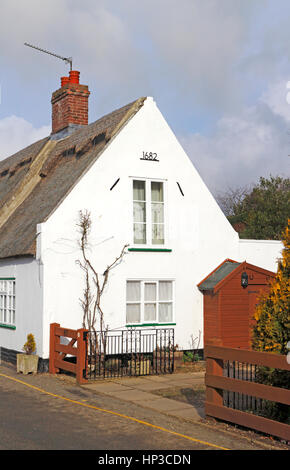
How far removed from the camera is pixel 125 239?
17234 millimetres

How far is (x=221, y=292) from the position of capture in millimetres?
17359

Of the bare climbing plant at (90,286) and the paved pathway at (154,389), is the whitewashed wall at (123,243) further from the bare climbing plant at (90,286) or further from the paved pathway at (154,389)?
the paved pathway at (154,389)

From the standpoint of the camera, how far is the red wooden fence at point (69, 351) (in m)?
13.9

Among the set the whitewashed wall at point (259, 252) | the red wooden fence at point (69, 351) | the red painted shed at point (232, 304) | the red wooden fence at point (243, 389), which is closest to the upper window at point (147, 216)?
the red painted shed at point (232, 304)

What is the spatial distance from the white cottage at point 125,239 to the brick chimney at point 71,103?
9.81 feet

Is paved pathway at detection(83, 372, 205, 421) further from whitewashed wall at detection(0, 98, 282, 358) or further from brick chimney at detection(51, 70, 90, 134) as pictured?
brick chimney at detection(51, 70, 90, 134)

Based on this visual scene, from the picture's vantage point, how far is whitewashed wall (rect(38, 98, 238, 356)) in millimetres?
16141

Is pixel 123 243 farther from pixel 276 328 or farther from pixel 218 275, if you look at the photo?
pixel 276 328

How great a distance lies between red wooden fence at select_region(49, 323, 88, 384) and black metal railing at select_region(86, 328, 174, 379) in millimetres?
610

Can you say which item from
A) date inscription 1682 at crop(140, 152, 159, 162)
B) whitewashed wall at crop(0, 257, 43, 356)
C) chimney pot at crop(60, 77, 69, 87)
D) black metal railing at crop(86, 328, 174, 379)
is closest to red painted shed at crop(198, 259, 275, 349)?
black metal railing at crop(86, 328, 174, 379)

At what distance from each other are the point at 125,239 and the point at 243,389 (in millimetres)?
8760

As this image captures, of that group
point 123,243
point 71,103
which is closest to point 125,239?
point 123,243
